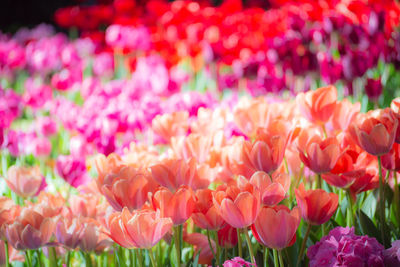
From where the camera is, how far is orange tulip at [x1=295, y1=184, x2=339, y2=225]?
2.95 feet

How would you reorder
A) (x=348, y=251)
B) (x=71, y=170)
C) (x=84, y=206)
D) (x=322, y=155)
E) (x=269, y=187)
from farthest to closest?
(x=71, y=170) → (x=84, y=206) → (x=322, y=155) → (x=269, y=187) → (x=348, y=251)

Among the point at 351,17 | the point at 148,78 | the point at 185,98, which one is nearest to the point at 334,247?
the point at 185,98

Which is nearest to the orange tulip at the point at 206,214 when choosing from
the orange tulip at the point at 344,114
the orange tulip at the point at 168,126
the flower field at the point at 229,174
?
the flower field at the point at 229,174

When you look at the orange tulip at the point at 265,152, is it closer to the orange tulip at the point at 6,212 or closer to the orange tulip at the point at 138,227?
the orange tulip at the point at 138,227

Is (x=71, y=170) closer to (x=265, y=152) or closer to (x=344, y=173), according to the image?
(x=265, y=152)

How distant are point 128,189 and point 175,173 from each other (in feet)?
0.37

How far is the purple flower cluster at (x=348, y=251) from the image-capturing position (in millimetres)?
775

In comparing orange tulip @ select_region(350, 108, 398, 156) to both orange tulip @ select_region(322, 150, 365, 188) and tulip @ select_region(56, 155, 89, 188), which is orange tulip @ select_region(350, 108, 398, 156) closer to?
orange tulip @ select_region(322, 150, 365, 188)

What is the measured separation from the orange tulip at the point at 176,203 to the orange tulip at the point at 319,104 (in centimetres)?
45

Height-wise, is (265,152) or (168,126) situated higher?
(265,152)

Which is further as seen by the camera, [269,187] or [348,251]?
[269,187]

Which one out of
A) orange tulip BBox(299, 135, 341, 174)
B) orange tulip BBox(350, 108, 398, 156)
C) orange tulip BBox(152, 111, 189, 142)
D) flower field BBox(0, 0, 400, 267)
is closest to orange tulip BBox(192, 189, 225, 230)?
flower field BBox(0, 0, 400, 267)

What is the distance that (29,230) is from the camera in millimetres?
936

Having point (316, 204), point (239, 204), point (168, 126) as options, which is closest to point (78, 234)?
point (239, 204)
